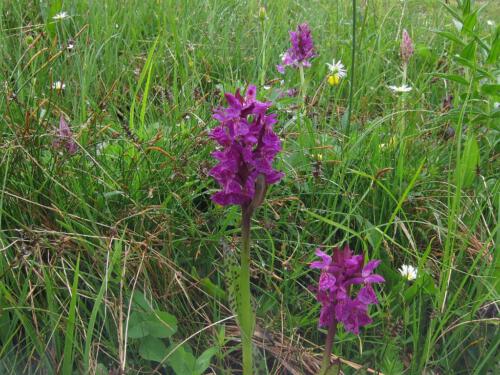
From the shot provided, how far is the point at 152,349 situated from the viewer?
3.97 feet

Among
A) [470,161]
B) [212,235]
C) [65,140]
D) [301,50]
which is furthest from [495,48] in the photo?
[65,140]

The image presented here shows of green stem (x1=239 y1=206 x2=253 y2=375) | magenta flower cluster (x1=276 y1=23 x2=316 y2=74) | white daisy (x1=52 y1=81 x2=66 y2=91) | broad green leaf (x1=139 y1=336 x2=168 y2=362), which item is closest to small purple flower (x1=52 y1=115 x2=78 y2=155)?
white daisy (x1=52 y1=81 x2=66 y2=91)

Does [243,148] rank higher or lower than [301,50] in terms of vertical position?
higher

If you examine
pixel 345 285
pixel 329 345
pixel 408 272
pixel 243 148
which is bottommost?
pixel 408 272

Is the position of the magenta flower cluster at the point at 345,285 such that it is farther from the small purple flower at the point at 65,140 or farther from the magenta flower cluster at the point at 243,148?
the small purple flower at the point at 65,140

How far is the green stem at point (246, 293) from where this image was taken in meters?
1.05

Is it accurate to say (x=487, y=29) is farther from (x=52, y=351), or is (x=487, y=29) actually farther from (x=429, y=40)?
(x=52, y=351)

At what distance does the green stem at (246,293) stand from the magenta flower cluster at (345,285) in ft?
0.38

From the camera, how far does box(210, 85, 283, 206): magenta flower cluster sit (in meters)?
1.00

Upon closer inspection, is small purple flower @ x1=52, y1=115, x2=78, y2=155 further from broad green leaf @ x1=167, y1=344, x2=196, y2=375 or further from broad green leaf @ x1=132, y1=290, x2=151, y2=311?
broad green leaf @ x1=167, y1=344, x2=196, y2=375

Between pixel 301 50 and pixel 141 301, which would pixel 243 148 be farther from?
pixel 301 50

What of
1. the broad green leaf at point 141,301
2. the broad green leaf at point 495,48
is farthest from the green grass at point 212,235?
the broad green leaf at point 495,48

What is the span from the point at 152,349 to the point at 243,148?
0.47 metres

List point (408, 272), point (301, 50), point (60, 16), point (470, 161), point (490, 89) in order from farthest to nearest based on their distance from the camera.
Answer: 1. point (60, 16)
2. point (301, 50)
3. point (490, 89)
4. point (470, 161)
5. point (408, 272)
